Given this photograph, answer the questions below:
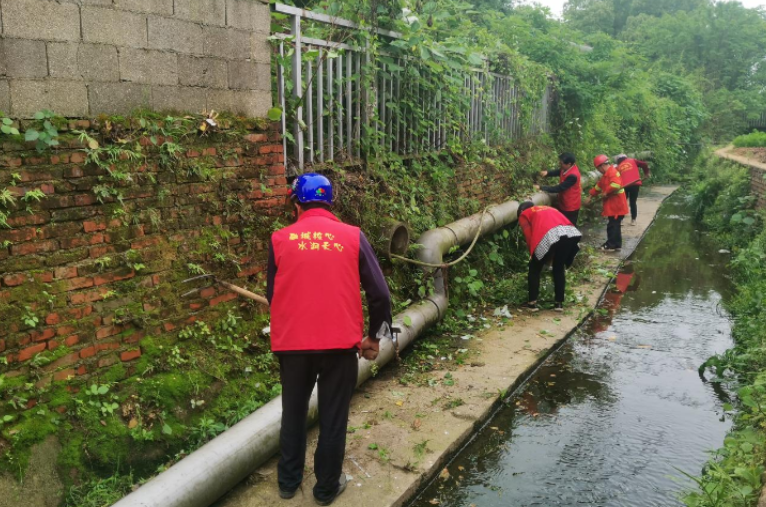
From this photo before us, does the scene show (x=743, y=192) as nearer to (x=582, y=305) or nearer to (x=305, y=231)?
(x=582, y=305)

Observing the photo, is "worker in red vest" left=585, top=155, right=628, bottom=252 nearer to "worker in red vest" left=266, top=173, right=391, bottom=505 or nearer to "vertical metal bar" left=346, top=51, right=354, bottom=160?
"vertical metal bar" left=346, top=51, right=354, bottom=160

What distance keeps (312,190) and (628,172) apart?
32.9 ft

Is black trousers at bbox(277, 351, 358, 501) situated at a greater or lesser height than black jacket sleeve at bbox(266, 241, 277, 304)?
lesser

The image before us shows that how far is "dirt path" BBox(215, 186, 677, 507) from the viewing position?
3.69 m

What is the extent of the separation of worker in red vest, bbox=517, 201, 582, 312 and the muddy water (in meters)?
0.68

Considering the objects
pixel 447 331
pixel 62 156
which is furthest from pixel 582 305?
pixel 62 156

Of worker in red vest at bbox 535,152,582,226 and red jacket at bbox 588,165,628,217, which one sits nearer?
worker in red vest at bbox 535,152,582,226

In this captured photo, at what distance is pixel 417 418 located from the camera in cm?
460

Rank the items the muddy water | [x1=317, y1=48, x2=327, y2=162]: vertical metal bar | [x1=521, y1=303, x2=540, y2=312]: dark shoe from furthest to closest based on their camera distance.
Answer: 1. [x1=521, y1=303, x2=540, y2=312]: dark shoe
2. [x1=317, y1=48, x2=327, y2=162]: vertical metal bar
3. the muddy water

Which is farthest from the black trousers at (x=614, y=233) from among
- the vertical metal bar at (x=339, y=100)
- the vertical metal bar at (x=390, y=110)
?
the vertical metal bar at (x=339, y=100)

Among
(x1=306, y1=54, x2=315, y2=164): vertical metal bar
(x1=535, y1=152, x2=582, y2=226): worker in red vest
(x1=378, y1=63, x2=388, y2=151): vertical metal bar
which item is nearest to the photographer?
(x1=306, y1=54, x2=315, y2=164): vertical metal bar

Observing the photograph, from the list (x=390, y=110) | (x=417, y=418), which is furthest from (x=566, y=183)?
(x=417, y=418)

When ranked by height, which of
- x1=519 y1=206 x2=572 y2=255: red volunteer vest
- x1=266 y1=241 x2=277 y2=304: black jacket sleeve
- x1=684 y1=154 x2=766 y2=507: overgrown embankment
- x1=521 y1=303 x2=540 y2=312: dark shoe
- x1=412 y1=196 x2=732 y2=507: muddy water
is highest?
x1=266 y1=241 x2=277 y2=304: black jacket sleeve

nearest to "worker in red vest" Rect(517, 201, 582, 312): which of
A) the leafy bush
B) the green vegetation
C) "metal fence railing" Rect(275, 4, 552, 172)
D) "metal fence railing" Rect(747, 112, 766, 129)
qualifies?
the green vegetation
